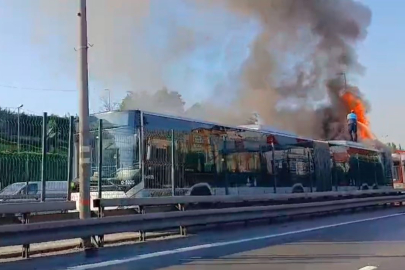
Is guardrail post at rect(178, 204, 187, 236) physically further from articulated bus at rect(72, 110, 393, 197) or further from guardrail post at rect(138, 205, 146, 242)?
articulated bus at rect(72, 110, 393, 197)

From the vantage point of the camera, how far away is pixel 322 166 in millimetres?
24422

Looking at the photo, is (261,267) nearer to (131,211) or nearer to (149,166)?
(131,211)

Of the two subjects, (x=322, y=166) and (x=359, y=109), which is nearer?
(x=322, y=166)

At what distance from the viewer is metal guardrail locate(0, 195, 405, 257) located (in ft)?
27.8

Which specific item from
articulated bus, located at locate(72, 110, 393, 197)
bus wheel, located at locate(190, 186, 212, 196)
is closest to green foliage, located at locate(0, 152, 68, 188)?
articulated bus, located at locate(72, 110, 393, 197)

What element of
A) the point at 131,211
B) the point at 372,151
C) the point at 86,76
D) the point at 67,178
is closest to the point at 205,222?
the point at 131,211

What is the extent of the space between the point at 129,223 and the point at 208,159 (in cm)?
693

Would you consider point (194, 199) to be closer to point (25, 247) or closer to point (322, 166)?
point (25, 247)

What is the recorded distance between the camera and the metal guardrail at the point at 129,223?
27.8 feet

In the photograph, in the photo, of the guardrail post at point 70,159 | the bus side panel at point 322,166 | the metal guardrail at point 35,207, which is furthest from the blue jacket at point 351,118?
the metal guardrail at point 35,207

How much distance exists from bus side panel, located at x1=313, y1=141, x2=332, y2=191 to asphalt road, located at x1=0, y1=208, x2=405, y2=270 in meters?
10.0

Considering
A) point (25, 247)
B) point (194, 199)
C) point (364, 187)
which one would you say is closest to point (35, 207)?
point (25, 247)

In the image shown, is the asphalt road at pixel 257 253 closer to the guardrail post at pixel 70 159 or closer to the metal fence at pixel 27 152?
the guardrail post at pixel 70 159

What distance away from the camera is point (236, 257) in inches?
358
